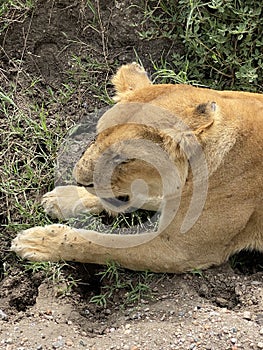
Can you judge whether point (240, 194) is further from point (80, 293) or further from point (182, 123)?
point (80, 293)

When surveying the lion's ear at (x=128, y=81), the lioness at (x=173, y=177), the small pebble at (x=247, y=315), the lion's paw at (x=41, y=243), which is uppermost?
the lion's ear at (x=128, y=81)

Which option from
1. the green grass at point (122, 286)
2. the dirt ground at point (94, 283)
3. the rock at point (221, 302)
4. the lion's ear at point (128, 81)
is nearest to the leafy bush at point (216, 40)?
the dirt ground at point (94, 283)

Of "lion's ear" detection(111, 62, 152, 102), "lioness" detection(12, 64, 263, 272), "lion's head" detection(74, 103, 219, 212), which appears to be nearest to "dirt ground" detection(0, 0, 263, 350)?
"lioness" detection(12, 64, 263, 272)

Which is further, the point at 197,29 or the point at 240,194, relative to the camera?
the point at 197,29

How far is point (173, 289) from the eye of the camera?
12.3 feet

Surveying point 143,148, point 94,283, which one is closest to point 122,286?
point 94,283

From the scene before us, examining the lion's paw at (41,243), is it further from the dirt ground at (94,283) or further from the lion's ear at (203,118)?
the lion's ear at (203,118)

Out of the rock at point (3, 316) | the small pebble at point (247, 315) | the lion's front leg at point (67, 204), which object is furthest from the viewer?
the lion's front leg at point (67, 204)

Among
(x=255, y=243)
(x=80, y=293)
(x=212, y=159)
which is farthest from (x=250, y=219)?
(x=80, y=293)

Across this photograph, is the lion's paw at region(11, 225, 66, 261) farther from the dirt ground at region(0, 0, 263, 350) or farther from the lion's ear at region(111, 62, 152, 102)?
the lion's ear at region(111, 62, 152, 102)

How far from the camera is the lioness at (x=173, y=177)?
3.43 m

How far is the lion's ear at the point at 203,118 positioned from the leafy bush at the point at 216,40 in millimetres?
1316

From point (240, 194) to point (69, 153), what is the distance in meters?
1.38

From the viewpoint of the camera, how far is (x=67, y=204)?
428 centimetres
